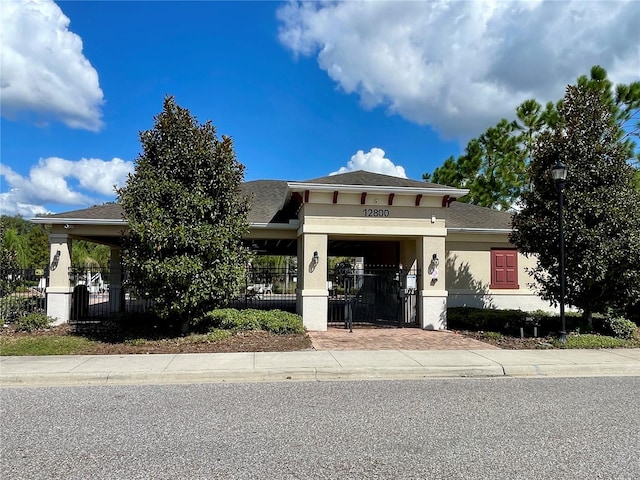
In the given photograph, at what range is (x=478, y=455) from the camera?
471cm

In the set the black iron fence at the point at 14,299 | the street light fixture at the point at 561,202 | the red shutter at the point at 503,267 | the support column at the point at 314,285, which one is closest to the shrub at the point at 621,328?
the street light fixture at the point at 561,202

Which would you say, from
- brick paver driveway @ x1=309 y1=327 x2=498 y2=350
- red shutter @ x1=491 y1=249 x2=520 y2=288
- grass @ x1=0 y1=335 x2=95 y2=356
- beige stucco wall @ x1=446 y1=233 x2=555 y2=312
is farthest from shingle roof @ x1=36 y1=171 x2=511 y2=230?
brick paver driveway @ x1=309 y1=327 x2=498 y2=350

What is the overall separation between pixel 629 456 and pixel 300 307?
11.0 metres

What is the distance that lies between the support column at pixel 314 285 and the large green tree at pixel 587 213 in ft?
19.0

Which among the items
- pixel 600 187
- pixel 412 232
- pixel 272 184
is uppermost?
pixel 272 184

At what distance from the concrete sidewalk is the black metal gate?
4.59 m

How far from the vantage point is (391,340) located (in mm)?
12477

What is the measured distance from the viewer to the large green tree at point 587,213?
12.2 m

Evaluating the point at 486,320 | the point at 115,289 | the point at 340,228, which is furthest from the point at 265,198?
the point at 486,320

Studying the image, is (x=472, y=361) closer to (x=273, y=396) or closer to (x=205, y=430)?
(x=273, y=396)

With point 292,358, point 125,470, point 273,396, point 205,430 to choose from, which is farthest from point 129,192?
point 125,470

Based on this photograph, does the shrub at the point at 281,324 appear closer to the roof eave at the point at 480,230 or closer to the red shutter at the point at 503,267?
the roof eave at the point at 480,230

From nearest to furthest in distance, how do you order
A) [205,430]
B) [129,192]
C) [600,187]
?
[205,430] → [129,192] → [600,187]

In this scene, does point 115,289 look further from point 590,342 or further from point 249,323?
point 590,342
